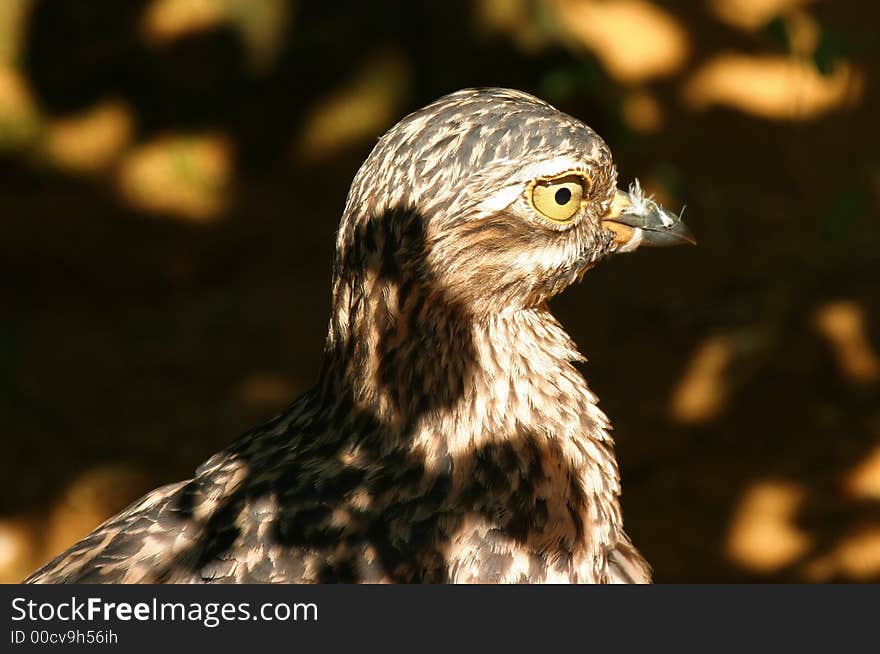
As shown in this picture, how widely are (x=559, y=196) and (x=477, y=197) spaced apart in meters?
0.28

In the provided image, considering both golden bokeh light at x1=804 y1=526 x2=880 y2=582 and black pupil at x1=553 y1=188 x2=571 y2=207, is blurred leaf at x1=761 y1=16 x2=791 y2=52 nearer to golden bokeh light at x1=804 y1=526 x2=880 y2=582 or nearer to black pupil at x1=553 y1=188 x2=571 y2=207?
golden bokeh light at x1=804 y1=526 x2=880 y2=582

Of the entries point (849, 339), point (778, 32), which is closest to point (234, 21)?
point (778, 32)

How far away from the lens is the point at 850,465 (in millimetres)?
6020

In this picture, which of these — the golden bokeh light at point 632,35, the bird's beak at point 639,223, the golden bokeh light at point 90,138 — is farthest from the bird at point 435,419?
the golden bokeh light at point 632,35

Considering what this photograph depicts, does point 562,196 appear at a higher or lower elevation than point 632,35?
lower

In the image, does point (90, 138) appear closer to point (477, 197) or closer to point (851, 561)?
point (477, 197)

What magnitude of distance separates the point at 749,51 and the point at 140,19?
359 cm

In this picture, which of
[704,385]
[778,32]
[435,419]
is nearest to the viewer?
[435,419]

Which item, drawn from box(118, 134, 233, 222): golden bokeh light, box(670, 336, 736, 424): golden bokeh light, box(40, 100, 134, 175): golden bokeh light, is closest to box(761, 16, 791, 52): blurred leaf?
box(670, 336, 736, 424): golden bokeh light

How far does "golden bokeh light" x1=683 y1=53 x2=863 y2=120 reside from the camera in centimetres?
741

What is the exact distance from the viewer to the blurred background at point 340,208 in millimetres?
6086

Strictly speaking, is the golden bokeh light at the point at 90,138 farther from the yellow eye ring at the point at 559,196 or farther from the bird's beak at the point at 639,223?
the yellow eye ring at the point at 559,196

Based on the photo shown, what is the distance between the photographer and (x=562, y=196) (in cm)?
328

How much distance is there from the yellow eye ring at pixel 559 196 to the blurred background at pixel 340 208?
2.93 m
